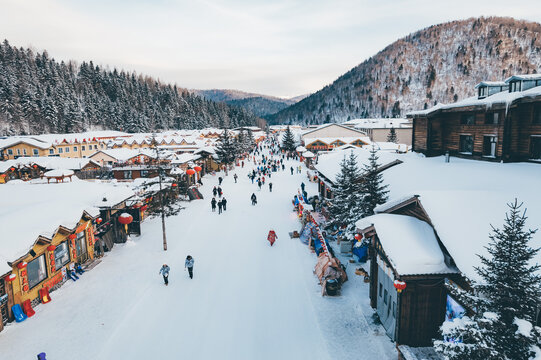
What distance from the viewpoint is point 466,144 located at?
46.3 feet

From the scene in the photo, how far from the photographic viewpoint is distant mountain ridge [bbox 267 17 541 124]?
12300 centimetres

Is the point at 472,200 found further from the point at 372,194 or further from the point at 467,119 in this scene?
the point at 467,119

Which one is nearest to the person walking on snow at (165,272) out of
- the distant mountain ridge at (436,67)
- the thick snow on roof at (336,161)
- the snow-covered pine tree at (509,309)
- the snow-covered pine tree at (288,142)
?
the snow-covered pine tree at (509,309)

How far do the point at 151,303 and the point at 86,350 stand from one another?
2368mm

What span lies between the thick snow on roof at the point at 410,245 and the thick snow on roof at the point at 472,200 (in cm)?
55

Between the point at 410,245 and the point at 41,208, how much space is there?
13104mm

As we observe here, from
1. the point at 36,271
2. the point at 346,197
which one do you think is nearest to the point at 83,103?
the point at 36,271

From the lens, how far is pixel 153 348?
8055 mm

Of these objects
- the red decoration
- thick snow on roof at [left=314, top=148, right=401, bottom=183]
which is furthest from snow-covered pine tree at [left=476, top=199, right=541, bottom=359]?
the red decoration

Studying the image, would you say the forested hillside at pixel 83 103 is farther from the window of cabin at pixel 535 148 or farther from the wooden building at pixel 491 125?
the window of cabin at pixel 535 148

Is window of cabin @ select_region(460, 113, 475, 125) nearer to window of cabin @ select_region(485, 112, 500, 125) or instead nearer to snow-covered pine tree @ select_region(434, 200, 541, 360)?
window of cabin @ select_region(485, 112, 500, 125)

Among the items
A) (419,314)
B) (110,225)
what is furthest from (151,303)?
(419,314)

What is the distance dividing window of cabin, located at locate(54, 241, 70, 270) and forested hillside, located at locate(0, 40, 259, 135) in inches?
2956

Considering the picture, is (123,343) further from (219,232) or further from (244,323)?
(219,232)
